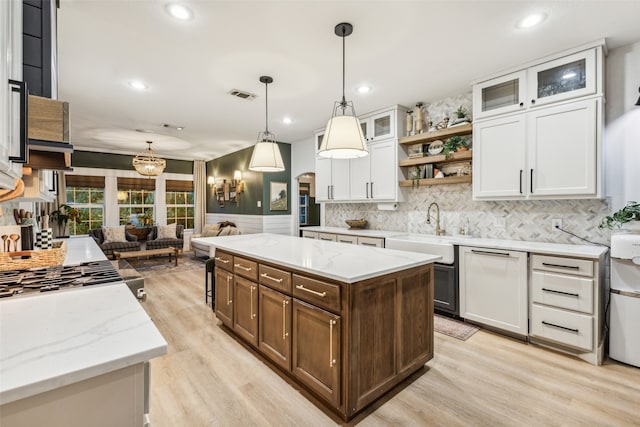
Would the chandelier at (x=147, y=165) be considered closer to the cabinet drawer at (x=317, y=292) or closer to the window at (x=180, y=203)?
the window at (x=180, y=203)

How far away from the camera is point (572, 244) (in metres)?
3.01

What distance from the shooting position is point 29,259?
1.90m

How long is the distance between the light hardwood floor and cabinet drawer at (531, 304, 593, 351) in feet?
0.51

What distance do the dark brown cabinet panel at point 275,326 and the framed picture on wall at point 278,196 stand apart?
169 inches

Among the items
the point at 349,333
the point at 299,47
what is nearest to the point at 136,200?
the point at 299,47

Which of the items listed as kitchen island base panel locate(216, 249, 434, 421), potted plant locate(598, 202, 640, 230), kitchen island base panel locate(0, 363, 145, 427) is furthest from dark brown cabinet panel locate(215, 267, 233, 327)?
potted plant locate(598, 202, 640, 230)

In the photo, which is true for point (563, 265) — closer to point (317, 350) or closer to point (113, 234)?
point (317, 350)

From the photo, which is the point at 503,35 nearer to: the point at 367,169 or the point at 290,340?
the point at 367,169

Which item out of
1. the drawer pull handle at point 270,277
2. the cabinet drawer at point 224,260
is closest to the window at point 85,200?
the cabinet drawer at point 224,260

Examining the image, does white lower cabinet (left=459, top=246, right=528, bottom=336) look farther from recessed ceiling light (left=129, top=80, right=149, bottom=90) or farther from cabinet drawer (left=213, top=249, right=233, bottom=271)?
recessed ceiling light (left=129, top=80, right=149, bottom=90)

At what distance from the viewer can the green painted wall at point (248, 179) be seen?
657cm

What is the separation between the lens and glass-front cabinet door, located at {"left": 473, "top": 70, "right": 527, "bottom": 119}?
3.07 metres

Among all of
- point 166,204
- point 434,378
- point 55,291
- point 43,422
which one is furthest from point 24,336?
point 166,204

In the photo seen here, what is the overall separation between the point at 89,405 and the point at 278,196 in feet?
19.6
